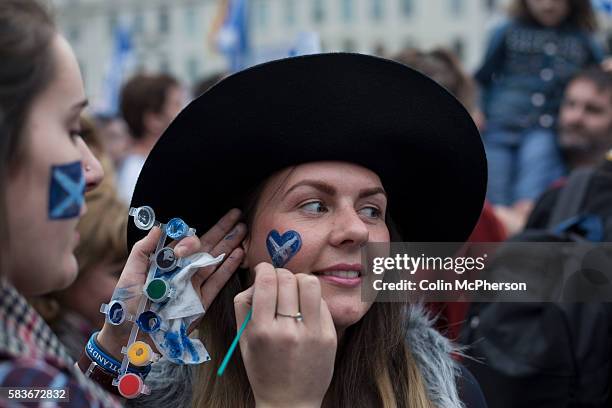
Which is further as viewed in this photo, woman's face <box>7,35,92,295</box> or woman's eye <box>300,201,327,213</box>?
woman's eye <box>300,201,327,213</box>

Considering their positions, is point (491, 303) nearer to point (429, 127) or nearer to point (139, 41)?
point (429, 127)

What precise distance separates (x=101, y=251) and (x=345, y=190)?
1.49m

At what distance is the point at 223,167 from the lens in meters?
2.38

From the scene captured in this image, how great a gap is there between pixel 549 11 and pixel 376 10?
59.2 metres

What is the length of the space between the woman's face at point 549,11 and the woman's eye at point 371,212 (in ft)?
12.2

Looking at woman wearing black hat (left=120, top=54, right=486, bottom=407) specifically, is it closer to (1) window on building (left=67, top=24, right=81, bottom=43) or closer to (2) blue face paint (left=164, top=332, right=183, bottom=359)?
(2) blue face paint (left=164, top=332, right=183, bottom=359)

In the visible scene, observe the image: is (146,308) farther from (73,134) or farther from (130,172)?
(130,172)

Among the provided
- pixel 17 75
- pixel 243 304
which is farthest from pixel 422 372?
pixel 17 75

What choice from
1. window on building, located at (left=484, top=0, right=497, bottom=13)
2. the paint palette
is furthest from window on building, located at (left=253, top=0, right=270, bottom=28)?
the paint palette

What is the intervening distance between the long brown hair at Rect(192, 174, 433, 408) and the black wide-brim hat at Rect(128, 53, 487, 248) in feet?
0.40

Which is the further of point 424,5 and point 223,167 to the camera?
point 424,5

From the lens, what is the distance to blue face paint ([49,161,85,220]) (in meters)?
1.43

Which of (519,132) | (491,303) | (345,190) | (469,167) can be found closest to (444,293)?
(469,167)

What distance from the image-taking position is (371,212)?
7.75 feet
